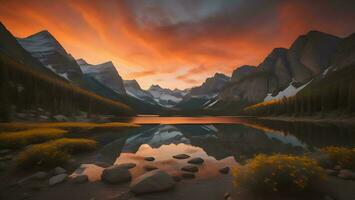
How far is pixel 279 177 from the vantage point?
988cm

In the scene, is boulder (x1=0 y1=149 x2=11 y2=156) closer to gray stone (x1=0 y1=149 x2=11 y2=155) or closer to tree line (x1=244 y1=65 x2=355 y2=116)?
gray stone (x1=0 y1=149 x2=11 y2=155)

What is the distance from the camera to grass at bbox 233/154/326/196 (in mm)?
9711

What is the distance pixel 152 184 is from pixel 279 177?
6.40 meters

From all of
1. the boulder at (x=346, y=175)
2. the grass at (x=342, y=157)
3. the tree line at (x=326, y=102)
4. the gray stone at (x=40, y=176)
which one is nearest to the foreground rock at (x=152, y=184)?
the gray stone at (x=40, y=176)

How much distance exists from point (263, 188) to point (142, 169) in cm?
902

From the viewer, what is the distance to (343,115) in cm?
8956

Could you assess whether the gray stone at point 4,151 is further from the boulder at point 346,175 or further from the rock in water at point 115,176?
the boulder at point 346,175

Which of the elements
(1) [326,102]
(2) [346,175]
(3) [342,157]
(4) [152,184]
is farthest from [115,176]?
(1) [326,102]

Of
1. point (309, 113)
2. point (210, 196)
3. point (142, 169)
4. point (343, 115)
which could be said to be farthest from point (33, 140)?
point (309, 113)

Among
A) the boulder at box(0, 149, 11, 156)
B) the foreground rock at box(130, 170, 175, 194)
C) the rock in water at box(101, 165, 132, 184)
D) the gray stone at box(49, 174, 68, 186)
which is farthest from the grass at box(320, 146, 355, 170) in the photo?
the boulder at box(0, 149, 11, 156)

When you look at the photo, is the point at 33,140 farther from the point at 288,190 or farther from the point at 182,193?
the point at 288,190

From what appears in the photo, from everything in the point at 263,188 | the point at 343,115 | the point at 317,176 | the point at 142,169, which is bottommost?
the point at 142,169

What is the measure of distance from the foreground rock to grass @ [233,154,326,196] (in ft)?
12.3

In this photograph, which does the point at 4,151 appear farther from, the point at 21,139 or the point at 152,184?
the point at 152,184
